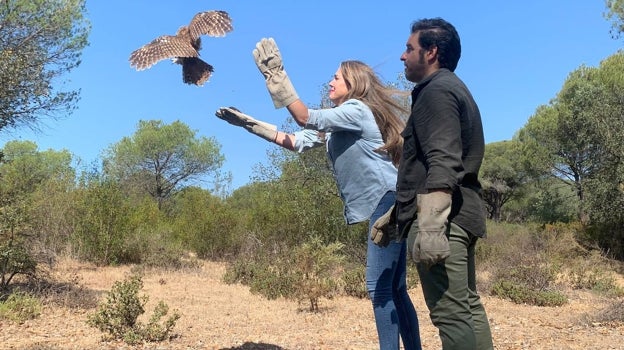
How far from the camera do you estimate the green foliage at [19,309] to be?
589cm

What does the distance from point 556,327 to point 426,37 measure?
462cm

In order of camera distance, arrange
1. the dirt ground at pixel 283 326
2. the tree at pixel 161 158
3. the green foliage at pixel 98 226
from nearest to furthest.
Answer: the dirt ground at pixel 283 326
the green foliage at pixel 98 226
the tree at pixel 161 158

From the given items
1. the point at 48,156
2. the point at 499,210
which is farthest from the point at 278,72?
the point at 48,156

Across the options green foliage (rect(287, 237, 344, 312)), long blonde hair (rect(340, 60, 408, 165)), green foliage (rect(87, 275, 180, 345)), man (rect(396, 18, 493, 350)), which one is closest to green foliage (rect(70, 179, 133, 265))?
green foliage (rect(287, 237, 344, 312))

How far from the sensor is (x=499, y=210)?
3128 cm

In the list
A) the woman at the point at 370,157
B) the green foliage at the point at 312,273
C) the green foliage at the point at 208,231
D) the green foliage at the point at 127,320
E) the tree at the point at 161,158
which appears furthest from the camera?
the tree at the point at 161,158

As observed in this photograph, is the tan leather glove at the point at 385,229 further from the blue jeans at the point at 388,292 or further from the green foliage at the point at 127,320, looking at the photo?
the green foliage at the point at 127,320

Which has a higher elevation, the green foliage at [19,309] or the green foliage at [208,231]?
the green foliage at [208,231]

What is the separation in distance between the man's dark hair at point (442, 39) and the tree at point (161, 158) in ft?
79.3

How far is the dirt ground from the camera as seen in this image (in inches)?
184

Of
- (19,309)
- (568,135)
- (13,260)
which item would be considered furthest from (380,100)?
(568,135)

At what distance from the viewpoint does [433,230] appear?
1979 millimetres

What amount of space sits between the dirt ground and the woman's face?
98.4 inches

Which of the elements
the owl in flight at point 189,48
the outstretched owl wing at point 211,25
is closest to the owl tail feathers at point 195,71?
the owl in flight at point 189,48
